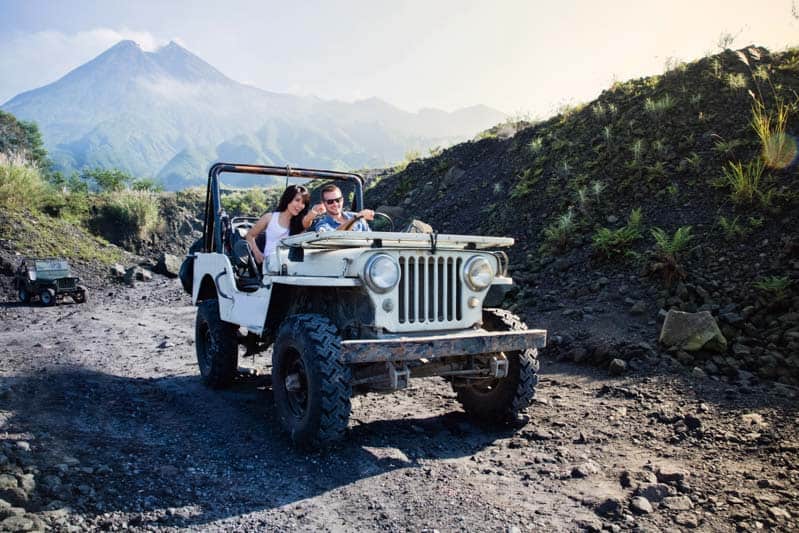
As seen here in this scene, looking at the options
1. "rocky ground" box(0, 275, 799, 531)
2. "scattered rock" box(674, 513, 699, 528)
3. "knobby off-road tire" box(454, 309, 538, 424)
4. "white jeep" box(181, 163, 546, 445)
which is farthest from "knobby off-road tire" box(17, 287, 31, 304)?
"scattered rock" box(674, 513, 699, 528)

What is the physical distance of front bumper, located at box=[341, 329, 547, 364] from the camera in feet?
11.5

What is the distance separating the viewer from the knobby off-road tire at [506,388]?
14.0 feet

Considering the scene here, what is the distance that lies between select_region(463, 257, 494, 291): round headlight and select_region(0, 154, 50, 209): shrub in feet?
50.1

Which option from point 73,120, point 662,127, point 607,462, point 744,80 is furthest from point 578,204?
→ point 73,120

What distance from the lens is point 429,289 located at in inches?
159

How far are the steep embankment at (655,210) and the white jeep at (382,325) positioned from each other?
7.34 ft

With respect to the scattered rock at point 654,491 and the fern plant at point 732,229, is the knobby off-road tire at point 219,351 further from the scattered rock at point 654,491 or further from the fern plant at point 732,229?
the fern plant at point 732,229

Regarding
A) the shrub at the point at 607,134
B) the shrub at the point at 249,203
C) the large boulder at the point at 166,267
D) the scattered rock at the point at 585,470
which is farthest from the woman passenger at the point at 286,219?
the shrub at the point at 249,203

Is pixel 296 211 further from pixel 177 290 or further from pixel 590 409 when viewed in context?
pixel 177 290

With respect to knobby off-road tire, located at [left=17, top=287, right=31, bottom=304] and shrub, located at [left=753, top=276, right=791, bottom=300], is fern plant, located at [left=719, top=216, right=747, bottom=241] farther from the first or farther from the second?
knobby off-road tire, located at [left=17, top=287, right=31, bottom=304]

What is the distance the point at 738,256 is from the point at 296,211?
17.9 feet

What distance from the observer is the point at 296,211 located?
18.0 feet

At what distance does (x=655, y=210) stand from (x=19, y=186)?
16.1 meters

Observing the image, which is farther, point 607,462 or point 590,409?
point 590,409
